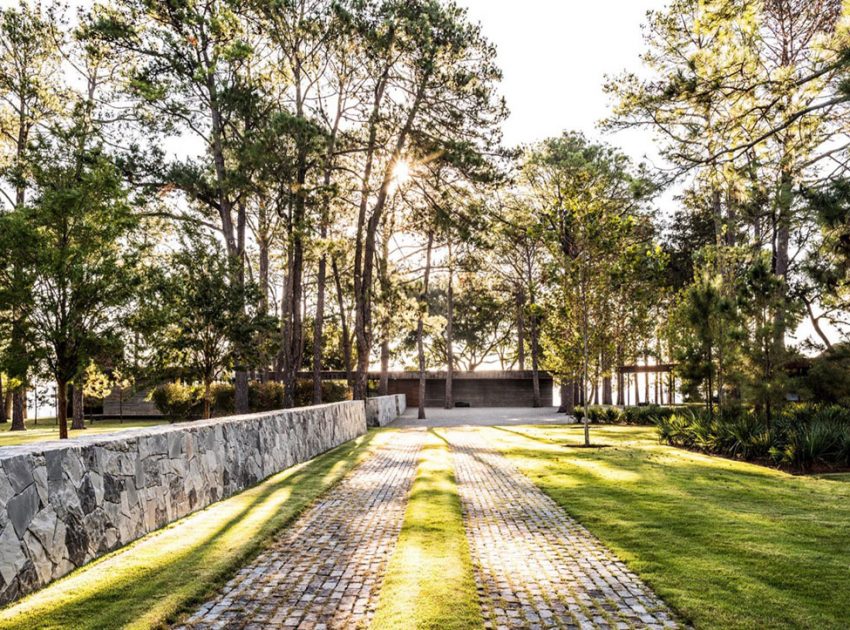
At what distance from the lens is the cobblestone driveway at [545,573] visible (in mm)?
4348

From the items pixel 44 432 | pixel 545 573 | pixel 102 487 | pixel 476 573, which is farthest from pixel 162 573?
pixel 44 432

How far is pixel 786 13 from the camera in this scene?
1841 centimetres

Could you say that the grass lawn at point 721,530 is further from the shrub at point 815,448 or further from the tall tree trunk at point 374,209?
the tall tree trunk at point 374,209

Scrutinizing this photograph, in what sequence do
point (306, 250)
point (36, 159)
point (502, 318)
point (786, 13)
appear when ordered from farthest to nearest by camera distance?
point (502, 318) < point (306, 250) < point (786, 13) < point (36, 159)

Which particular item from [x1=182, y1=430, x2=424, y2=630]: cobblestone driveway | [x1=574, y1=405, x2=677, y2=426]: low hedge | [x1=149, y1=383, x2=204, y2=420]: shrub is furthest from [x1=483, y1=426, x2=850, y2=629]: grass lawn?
[x1=149, y1=383, x2=204, y2=420]: shrub

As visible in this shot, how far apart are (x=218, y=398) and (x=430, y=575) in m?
24.2

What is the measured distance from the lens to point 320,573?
5391mm

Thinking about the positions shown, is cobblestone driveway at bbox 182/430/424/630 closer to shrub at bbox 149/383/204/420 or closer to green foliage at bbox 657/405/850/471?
green foliage at bbox 657/405/850/471

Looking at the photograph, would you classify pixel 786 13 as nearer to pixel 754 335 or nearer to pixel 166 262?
pixel 754 335

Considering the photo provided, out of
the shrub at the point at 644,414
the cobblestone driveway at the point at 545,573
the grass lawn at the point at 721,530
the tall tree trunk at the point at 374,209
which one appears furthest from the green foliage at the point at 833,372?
the tall tree trunk at the point at 374,209

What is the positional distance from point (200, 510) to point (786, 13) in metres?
20.6

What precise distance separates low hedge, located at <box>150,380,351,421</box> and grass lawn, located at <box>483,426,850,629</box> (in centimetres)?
1680

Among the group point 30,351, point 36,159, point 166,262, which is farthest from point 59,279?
point 166,262

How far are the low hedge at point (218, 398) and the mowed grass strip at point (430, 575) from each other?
19.8 meters
